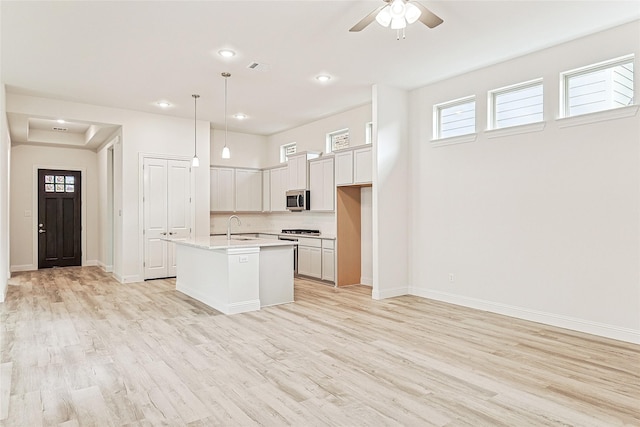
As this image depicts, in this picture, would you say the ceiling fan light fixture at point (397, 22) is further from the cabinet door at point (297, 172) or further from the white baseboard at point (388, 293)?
the cabinet door at point (297, 172)

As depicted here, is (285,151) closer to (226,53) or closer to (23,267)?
(226,53)

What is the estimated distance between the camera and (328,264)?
7.02 metres

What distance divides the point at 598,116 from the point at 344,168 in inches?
144

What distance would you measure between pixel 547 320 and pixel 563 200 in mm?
1370

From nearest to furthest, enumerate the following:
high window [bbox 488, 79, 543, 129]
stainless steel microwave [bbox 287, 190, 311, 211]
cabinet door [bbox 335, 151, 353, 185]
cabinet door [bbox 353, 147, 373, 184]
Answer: high window [bbox 488, 79, 543, 129], cabinet door [bbox 353, 147, 373, 184], cabinet door [bbox 335, 151, 353, 185], stainless steel microwave [bbox 287, 190, 311, 211]

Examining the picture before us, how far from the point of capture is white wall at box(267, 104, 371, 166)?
704 cm

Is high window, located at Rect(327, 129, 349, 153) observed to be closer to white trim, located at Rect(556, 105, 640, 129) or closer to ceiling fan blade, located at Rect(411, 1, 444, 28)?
white trim, located at Rect(556, 105, 640, 129)

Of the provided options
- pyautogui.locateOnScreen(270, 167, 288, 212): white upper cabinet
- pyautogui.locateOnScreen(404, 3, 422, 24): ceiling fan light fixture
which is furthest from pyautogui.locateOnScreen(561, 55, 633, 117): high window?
pyautogui.locateOnScreen(270, 167, 288, 212): white upper cabinet

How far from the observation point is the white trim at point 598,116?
3.89 m

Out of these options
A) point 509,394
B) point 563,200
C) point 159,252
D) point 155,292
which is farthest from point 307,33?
point 159,252

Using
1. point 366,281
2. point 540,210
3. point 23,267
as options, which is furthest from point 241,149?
point 540,210

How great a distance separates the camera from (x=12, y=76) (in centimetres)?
539

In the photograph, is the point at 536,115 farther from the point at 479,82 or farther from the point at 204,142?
the point at 204,142

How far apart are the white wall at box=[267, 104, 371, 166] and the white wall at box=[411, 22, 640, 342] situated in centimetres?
125
